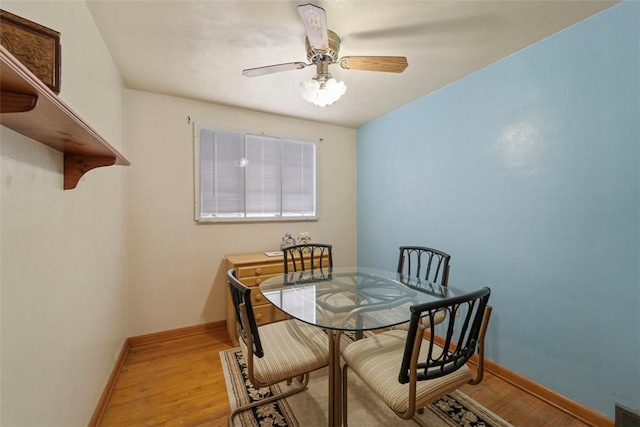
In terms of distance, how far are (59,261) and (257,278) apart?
1564mm

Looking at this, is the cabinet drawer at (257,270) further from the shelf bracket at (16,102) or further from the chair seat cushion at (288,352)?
the shelf bracket at (16,102)

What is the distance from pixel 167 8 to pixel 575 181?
2.70 metres

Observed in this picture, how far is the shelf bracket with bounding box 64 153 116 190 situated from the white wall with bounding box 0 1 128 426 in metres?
0.03

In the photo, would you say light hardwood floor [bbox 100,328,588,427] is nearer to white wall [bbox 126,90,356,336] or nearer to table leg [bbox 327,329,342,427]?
white wall [bbox 126,90,356,336]

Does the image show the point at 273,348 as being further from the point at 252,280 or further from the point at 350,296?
the point at 252,280

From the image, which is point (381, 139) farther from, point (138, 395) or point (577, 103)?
point (138, 395)

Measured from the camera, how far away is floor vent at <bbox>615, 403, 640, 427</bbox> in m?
1.37

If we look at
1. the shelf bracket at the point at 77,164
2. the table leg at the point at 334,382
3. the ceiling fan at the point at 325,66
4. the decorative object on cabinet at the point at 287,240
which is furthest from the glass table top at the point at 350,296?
the ceiling fan at the point at 325,66

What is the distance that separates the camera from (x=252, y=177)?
2975 mm

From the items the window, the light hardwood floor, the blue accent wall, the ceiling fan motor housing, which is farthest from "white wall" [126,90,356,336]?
the blue accent wall

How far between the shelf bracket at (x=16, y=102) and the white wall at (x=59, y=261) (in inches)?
13.8

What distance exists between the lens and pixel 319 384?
1.92 m

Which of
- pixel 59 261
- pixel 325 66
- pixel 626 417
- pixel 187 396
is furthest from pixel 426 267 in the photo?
pixel 59 261

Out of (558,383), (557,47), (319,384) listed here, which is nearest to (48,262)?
(319,384)
